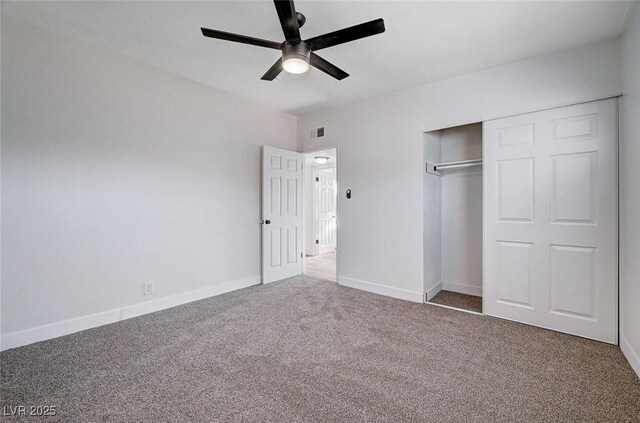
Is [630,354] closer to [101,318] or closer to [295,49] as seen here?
[295,49]

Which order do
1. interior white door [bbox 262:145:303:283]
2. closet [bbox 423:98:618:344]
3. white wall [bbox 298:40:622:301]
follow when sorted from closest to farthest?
1. closet [bbox 423:98:618:344]
2. white wall [bbox 298:40:622:301]
3. interior white door [bbox 262:145:303:283]

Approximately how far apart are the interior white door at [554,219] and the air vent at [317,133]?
230 cm

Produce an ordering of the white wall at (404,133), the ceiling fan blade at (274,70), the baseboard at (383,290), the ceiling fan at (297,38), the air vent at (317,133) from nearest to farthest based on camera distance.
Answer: the ceiling fan at (297,38), the ceiling fan blade at (274,70), the white wall at (404,133), the baseboard at (383,290), the air vent at (317,133)

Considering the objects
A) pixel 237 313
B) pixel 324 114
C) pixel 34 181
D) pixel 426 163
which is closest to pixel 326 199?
pixel 324 114

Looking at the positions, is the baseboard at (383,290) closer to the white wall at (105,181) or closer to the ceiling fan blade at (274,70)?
the white wall at (105,181)

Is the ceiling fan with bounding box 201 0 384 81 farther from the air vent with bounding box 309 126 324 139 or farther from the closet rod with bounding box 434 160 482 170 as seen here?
the air vent with bounding box 309 126 324 139

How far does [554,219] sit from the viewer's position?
2590 millimetres

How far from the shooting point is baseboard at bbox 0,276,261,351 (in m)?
2.28

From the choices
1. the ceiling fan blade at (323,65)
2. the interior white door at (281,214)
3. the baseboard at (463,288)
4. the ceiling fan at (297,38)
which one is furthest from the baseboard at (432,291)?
the ceiling fan at (297,38)

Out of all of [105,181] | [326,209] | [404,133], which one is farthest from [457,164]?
[326,209]

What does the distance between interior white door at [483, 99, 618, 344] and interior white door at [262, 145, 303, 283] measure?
8.86 ft

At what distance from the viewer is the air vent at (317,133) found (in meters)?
4.39

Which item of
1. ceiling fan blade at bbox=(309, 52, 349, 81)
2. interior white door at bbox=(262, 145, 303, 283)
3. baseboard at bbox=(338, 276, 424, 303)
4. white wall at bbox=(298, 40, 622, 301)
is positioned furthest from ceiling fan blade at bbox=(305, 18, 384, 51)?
baseboard at bbox=(338, 276, 424, 303)

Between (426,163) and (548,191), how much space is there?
4.03ft
